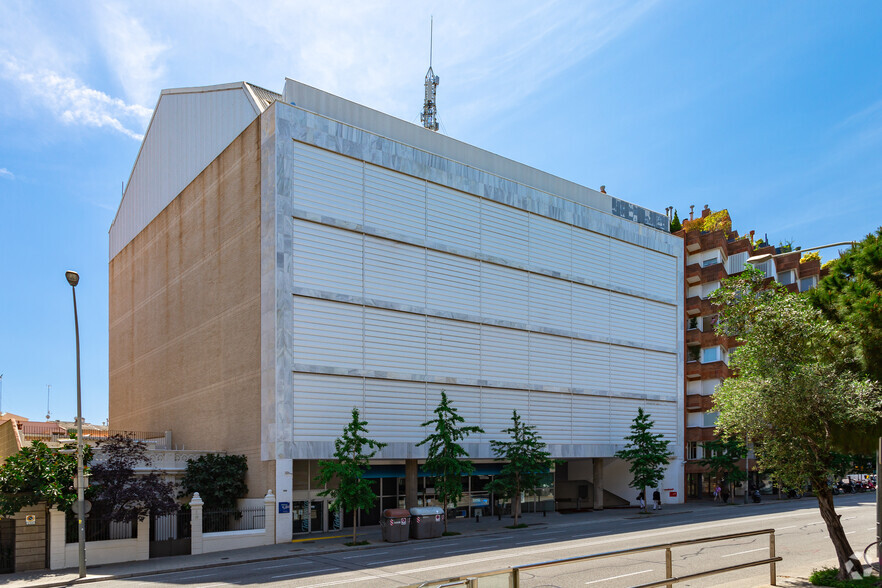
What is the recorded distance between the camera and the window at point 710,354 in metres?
59.2

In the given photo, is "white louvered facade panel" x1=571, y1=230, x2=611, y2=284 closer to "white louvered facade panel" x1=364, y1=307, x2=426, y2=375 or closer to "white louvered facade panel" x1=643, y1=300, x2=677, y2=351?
"white louvered facade panel" x1=643, y1=300, x2=677, y2=351

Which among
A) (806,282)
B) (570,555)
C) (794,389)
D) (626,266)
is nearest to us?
(794,389)

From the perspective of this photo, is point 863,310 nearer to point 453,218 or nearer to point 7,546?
point 453,218

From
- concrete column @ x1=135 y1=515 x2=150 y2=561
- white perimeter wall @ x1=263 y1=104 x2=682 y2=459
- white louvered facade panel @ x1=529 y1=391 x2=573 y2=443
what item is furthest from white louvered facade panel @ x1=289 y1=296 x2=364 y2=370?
white louvered facade panel @ x1=529 y1=391 x2=573 y2=443

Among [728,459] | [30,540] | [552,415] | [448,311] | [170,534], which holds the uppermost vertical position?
[448,311]

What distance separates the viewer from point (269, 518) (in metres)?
32.6

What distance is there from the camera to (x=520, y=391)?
148 feet

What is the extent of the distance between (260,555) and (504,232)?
82.8 ft

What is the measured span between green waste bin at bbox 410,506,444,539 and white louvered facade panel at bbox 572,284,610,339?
19852mm

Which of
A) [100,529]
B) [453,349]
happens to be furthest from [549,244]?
[100,529]

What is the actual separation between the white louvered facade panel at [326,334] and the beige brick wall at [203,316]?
2557 millimetres

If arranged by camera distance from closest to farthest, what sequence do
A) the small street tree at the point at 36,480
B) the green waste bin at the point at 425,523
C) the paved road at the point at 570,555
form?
the paved road at the point at 570,555 < the small street tree at the point at 36,480 < the green waste bin at the point at 425,523

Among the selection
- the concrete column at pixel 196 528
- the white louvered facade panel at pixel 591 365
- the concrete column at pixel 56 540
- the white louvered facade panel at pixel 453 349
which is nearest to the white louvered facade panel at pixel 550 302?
the white louvered facade panel at pixel 591 365

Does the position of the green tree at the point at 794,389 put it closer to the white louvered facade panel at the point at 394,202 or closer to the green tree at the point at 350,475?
the green tree at the point at 350,475
